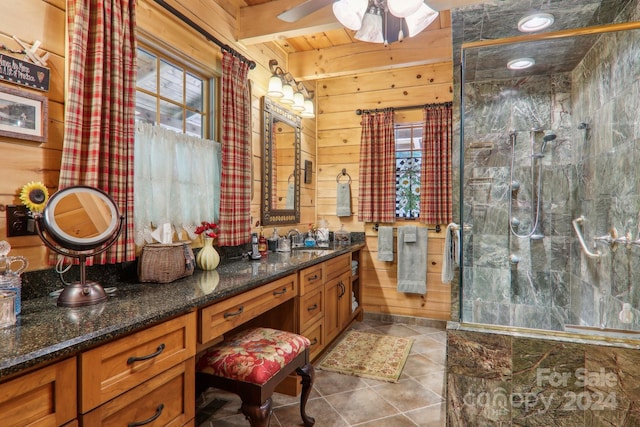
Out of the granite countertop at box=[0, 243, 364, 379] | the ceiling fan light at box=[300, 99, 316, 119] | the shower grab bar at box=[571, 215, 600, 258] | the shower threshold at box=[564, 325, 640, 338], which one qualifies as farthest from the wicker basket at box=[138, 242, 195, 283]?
the shower grab bar at box=[571, 215, 600, 258]

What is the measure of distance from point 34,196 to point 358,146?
3.11 metres

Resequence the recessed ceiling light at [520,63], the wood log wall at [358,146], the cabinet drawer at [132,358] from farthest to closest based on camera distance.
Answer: the wood log wall at [358,146], the recessed ceiling light at [520,63], the cabinet drawer at [132,358]

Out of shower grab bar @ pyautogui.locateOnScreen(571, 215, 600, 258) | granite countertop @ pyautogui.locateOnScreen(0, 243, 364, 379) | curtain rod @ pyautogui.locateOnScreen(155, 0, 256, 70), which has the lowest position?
granite countertop @ pyautogui.locateOnScreen(0, 243, 364, 379)

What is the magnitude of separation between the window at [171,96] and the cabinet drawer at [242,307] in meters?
1.11

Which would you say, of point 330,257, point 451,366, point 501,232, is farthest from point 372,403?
point 501,232

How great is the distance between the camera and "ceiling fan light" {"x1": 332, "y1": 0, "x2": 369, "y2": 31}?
1.68 metres

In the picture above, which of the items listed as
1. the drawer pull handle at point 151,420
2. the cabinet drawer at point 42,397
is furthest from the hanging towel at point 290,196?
the cabinet drawer at point 42,397

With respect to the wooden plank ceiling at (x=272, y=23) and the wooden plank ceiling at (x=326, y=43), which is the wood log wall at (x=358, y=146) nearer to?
the wooden plank ceiling at (x=326, y=43)

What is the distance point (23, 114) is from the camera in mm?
1339

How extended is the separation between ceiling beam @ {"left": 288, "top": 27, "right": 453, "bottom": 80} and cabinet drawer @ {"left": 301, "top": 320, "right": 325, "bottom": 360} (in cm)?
228

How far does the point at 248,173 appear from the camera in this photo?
256 cm

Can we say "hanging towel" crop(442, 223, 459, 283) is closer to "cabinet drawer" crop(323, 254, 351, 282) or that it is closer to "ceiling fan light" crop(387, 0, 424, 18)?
"cabinet drawer" crop(323, 254, 351, 282)

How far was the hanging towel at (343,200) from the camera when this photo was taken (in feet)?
13.0

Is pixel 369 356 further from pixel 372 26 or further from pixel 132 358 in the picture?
pixel 372 26
